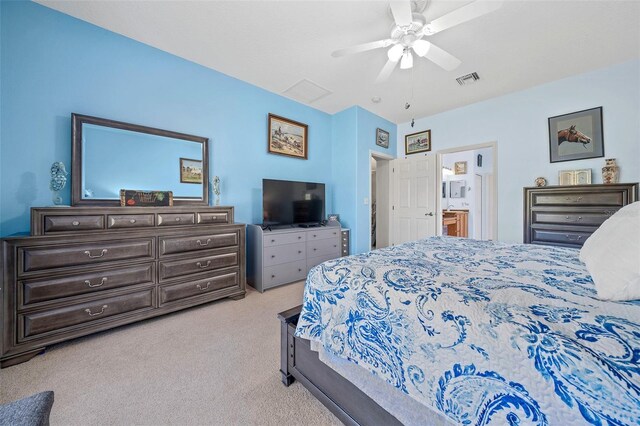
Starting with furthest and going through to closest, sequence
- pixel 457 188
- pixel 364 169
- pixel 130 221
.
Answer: pixel 457 188
pixel 364 169
pixel 130 221

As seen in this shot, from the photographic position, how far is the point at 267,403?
4.38ft

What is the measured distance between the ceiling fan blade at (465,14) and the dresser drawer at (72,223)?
3.14 metres

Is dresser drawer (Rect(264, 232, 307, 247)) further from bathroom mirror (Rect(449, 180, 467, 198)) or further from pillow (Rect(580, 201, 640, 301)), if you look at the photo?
bathroom mirror (Rect(449, 180, 467, 198))

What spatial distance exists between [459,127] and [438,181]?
3.30 feet

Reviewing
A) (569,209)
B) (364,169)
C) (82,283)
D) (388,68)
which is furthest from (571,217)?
(82,283)

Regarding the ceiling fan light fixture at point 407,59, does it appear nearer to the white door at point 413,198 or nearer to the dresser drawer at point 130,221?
the white door at point 413,198

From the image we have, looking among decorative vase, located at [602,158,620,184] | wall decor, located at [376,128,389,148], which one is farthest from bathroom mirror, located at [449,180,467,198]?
decorative vase, located at [602,158,620,184]

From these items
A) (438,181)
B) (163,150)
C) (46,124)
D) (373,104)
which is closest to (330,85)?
(373,104)

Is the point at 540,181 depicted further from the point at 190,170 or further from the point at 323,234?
the point at 190,170

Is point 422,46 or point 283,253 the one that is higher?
point 422,46

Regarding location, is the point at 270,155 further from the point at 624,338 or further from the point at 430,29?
the point at 624,338

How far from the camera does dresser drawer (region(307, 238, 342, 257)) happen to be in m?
3.49

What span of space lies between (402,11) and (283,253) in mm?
2755

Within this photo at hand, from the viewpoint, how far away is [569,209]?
9.61ft
